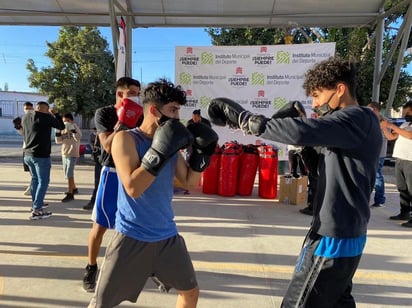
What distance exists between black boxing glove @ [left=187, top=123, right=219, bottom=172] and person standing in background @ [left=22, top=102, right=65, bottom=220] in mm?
4052

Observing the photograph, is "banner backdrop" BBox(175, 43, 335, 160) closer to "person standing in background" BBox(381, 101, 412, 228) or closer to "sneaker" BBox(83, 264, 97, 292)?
"person standing in background" BBox(381, 101, 412, 228)

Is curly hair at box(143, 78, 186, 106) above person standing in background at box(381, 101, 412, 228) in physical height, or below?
above

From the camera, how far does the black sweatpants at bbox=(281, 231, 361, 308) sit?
2.00m

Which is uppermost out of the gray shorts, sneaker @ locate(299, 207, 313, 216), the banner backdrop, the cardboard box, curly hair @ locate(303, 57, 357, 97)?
the banner backdrop

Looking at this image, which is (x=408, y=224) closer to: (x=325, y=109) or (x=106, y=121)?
(x=325, y=109)

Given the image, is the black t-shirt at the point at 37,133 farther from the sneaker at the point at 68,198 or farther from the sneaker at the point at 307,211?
the sneaker at the point at 307,211

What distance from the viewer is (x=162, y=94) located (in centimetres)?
219

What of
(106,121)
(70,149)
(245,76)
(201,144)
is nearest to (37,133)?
(70,149)

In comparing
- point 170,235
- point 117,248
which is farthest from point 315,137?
point 117,248

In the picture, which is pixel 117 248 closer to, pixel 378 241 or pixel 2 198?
pixel 378 241

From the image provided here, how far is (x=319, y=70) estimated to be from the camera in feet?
6.74

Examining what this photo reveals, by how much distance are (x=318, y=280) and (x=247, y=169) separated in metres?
5.54

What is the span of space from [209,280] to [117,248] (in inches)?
67.4

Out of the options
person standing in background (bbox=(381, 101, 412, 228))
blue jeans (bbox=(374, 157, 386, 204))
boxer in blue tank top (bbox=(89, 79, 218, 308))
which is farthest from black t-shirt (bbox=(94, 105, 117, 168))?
blue jeans (bbox=(374, 157, 386, 204))
